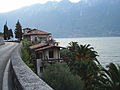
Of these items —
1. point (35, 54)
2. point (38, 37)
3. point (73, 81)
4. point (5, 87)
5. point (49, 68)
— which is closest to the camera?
point (5, 87)

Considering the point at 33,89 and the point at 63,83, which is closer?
the point at 33,89

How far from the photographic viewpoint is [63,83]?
59.5 feet

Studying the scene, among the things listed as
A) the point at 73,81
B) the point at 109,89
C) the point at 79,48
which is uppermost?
the point at 79,48

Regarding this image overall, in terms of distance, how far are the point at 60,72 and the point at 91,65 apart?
34.3ft

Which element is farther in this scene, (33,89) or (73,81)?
(73,81)

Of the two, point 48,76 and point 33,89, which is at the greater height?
point 33,89

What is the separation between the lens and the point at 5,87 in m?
6.94

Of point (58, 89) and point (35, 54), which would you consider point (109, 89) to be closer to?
point (58, 89)

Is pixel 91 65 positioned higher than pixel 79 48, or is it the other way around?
pixel 79 48

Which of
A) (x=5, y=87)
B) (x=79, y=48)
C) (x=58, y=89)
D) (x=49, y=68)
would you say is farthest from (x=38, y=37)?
(x=5, y=87)

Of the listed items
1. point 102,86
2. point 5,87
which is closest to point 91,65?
point 102,86

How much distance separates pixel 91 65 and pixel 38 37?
113ft

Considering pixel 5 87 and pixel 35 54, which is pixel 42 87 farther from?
pixel 35 54

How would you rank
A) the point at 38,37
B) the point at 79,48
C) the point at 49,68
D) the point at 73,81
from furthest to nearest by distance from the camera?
the point at 38,37, the point at 79,48, the point at 49,68, the point at 73,81
